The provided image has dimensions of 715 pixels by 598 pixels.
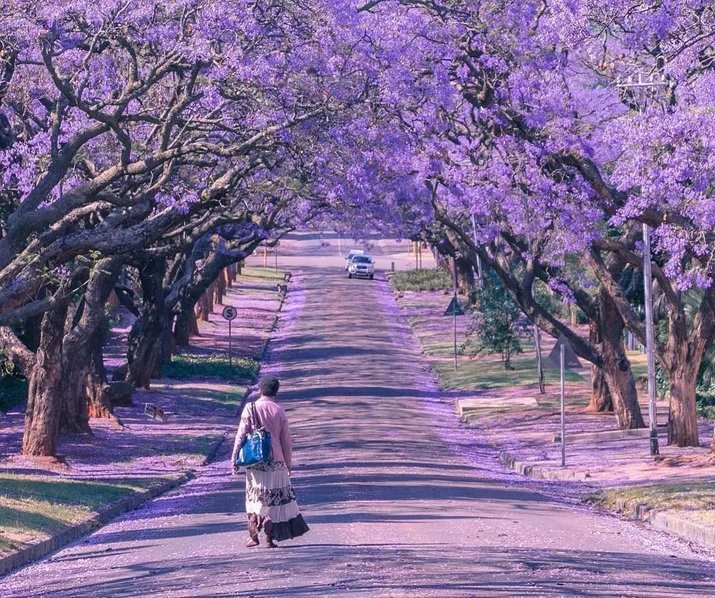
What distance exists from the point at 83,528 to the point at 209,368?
94.7ft

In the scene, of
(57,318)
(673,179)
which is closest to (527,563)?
(673,179)

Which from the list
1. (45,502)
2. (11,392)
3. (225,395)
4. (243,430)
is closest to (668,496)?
(243,430)

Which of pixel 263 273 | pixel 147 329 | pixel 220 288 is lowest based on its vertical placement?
pixel 147 329

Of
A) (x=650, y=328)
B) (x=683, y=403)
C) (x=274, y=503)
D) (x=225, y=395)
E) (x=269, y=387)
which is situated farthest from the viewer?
(x=225, y=395)

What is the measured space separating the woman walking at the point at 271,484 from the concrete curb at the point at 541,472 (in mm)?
10754

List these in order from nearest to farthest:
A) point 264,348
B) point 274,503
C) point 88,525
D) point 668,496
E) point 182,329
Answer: point 274,503
point 88,525
point 668,496
point 182,329
point 264,348

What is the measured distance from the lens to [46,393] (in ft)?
80.7

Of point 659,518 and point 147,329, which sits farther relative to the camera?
point 147,329

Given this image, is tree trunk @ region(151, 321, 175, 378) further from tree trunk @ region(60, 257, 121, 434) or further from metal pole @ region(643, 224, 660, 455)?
metal pole @ region(643, 224, 660, 455)

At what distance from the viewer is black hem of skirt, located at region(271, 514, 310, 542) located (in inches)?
561

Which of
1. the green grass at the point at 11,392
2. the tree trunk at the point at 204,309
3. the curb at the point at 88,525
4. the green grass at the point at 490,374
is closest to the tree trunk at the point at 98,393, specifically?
the green grass at the point at 11,392

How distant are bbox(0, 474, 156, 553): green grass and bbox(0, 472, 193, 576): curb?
0.12 meters

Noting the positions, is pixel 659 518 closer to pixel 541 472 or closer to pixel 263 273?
pixel 541 472

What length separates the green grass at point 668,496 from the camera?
19.1 m
